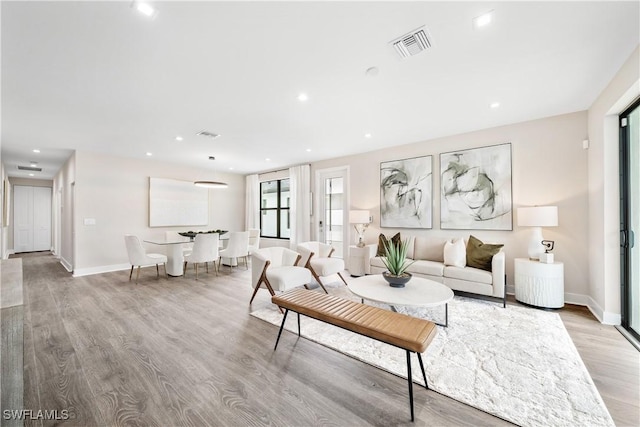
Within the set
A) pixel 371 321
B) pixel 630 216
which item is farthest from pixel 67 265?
pixel 630 216

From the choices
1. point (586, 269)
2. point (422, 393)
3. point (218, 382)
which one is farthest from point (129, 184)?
point (586, 269)

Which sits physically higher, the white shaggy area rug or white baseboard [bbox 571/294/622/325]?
white baseboard [bbox 571/294/622/325]

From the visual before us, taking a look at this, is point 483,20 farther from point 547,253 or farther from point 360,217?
point 360,217

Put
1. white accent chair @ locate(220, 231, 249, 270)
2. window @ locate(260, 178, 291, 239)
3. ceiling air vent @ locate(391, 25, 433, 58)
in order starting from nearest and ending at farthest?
ceiling air vent @ locate(391, 25, 433, 58)
white accent chair @ locate(220, 231, 249, 270)
window @ locate(260, 178, 291, 239)

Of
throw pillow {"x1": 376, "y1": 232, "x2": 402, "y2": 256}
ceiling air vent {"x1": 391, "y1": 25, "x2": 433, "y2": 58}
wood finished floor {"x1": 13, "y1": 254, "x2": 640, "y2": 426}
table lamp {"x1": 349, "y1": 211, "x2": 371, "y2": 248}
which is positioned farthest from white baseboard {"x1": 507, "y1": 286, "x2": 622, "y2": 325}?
ceiling air vent {"x1": 391, "y1": 25, "x2": 433, "y2": 58}

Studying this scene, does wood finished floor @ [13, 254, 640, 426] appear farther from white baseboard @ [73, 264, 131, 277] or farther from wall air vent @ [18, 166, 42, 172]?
wall air vent @ [18, 166, 42, 172]

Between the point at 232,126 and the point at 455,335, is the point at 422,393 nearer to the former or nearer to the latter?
the point at 455,335

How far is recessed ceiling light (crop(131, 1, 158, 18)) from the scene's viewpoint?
5.45ft

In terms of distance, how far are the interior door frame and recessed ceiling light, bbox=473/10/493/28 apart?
4.00 meters

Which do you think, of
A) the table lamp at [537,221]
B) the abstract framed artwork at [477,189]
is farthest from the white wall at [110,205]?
the table lamp at [537,221]

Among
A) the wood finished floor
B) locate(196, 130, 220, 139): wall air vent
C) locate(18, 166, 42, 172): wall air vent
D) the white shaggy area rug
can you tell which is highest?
locate(196, 130, 220, 139): wall air vent

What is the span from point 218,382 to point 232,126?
11.1 ft

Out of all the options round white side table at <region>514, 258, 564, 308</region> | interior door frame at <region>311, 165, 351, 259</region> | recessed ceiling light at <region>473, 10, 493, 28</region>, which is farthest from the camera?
interior door frame at <region>311, 165, 351, 259</region>

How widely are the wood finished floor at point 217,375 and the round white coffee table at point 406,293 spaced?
62 centimetres
